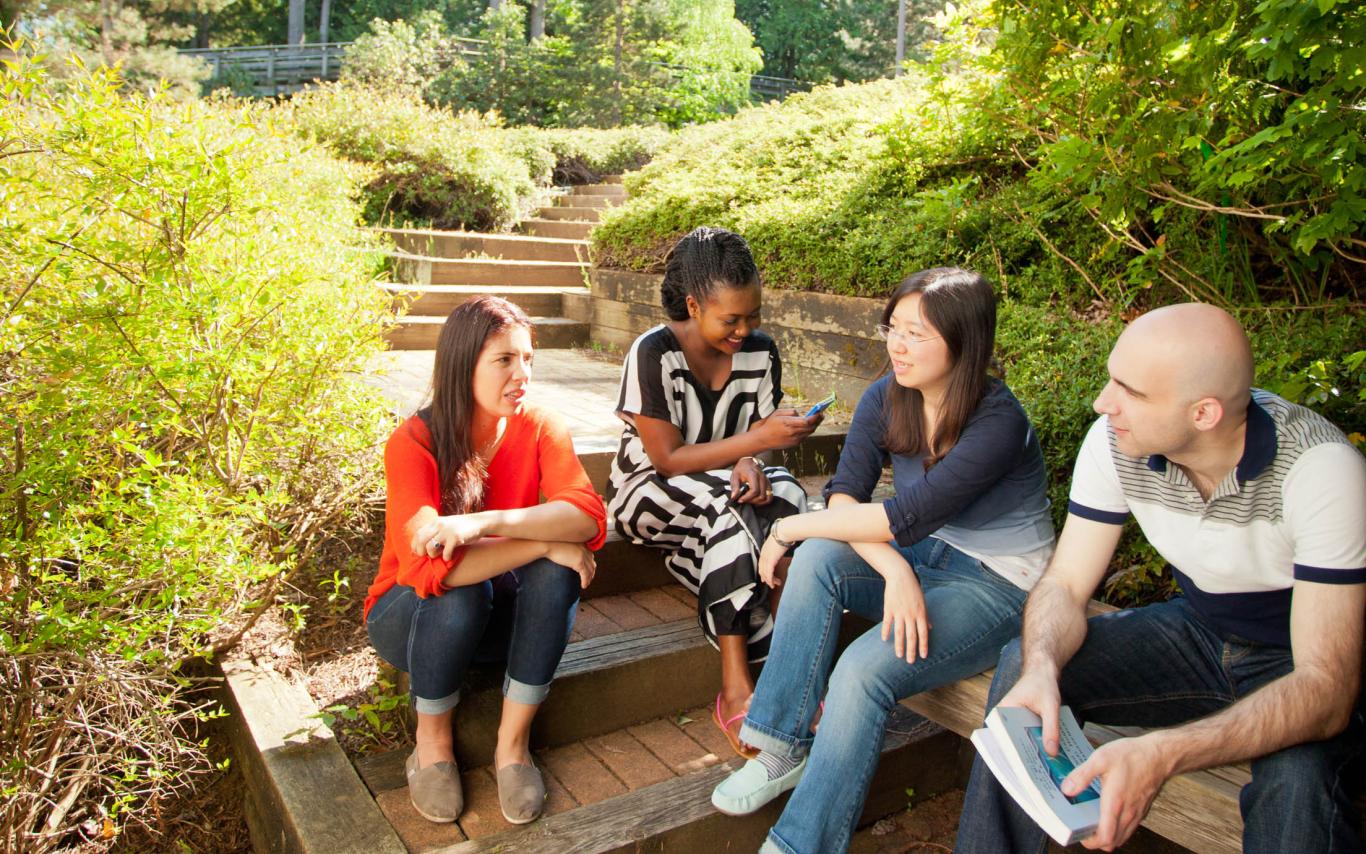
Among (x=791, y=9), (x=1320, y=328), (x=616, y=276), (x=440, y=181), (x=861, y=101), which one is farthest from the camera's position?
(x=791, y=9)

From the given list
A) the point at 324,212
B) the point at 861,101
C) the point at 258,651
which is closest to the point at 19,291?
the point at 258,651

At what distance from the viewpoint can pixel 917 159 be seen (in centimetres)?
573

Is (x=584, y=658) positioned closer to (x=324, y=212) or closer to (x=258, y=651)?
(x=258, y=651)

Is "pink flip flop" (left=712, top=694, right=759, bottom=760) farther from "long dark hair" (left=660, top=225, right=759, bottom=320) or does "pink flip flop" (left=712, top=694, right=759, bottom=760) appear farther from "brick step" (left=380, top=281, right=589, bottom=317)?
"brick step" (left=380, top=281, right=589, bottom=317)

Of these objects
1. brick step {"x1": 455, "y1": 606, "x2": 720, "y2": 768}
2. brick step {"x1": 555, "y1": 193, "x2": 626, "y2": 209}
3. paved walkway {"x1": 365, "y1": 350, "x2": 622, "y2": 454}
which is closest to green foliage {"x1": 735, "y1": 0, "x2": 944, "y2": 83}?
brick step {"x1": 555, "y1": 193, "x2": 626, "y2": 209}

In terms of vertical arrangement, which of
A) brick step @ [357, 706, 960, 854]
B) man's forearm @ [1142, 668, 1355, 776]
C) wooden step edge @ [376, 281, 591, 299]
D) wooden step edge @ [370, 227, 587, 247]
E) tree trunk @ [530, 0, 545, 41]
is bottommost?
brick step @ [357, 706, 960, 854]

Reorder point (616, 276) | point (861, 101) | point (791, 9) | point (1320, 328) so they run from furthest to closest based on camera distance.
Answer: point (791, 9), point (861, 101), point (616, 276), point (1320, 328)

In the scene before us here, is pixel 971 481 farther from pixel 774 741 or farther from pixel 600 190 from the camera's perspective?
pixel 600 190

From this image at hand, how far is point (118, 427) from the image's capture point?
2627 millimetres

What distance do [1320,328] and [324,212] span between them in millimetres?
5401

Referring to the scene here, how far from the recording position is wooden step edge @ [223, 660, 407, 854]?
219cm

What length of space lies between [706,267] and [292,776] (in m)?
1.84

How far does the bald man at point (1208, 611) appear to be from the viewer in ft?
5.65

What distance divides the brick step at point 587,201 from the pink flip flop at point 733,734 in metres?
9.21
